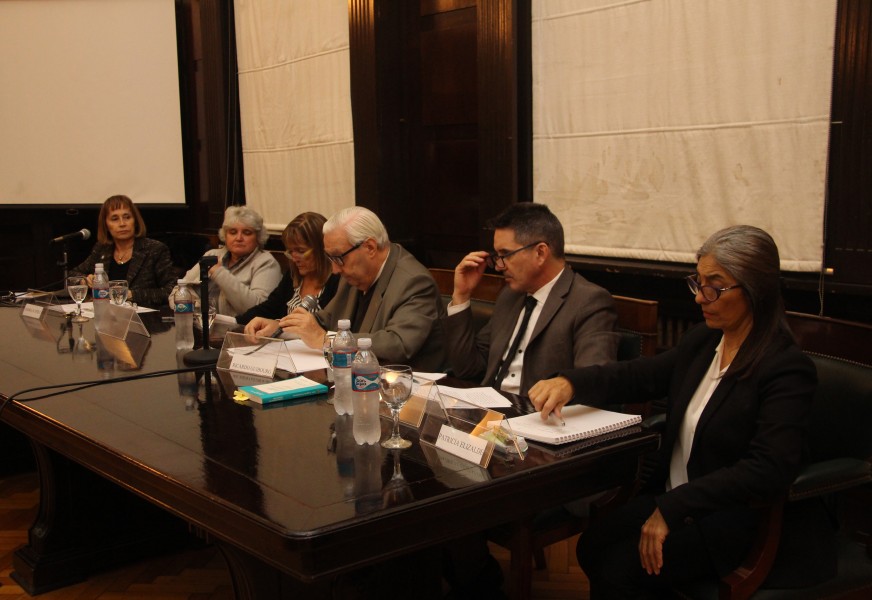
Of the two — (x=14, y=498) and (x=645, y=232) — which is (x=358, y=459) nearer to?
(x=645, y=232)

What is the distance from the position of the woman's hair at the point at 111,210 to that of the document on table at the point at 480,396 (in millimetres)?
3202

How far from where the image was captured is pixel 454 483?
69.2 inches

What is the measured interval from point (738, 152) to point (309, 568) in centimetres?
234

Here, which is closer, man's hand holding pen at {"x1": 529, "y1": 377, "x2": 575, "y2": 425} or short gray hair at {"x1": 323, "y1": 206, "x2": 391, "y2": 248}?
man's hand holding pen at {"x1": 529, "y1": 377, "x2": 575, "y2": 425}

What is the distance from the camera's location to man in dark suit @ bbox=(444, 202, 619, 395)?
8.73 ft

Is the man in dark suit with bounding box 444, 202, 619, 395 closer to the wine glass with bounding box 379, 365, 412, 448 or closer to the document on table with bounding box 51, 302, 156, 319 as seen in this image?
the wine glass with bounding box 379, 365, 412, 448

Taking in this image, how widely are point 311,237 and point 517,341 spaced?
1338 mm

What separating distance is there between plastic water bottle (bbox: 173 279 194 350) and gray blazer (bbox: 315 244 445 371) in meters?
0.61

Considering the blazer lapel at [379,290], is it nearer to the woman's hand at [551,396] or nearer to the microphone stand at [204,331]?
the microphone stand at [204,331]

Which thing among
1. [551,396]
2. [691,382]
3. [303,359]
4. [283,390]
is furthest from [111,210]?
[691,382]

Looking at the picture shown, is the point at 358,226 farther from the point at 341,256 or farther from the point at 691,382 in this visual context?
the point at 691,382

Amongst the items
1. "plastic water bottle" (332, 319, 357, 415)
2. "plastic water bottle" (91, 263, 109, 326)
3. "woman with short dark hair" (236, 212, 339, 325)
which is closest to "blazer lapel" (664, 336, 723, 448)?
"plastic water bottle" (332, 319, 357, 415)

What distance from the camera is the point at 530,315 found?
2844 millimetres

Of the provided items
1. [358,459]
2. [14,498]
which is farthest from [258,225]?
[358,459]
